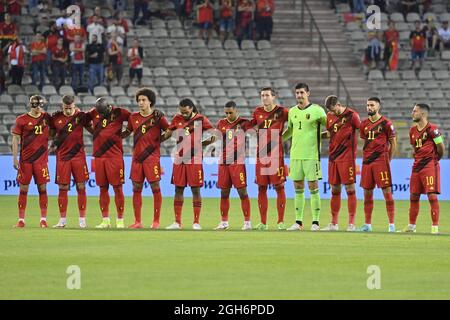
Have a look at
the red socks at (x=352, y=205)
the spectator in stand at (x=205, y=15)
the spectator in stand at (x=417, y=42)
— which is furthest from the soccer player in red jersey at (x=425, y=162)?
the spectator in stand at (x=417, y=42)

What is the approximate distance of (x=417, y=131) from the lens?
20234mm

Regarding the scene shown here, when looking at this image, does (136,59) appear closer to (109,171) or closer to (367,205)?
(109,171)

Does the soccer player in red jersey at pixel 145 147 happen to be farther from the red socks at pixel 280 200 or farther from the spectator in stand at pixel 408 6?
the spectator in stand at pixel 408 6

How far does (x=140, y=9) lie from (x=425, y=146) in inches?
801

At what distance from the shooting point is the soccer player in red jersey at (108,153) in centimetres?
2052

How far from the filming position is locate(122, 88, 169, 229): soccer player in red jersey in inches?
803

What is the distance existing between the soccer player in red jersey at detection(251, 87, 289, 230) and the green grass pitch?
577 millimetres

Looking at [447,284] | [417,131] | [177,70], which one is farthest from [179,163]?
[177,70]

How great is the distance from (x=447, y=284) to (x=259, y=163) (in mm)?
7364

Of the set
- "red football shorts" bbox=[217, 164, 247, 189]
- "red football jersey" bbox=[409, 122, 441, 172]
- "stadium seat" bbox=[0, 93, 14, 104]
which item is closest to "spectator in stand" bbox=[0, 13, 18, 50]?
"stadium seat" bbox=[0, 93, 14, 104]

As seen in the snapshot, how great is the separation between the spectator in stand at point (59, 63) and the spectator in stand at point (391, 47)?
10093mm

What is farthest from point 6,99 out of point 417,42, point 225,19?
point 417,42

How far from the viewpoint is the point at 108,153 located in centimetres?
2059

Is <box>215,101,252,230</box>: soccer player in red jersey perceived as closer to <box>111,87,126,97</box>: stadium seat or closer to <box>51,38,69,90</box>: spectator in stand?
<box>111,87,126,97</box>: stadium seat
